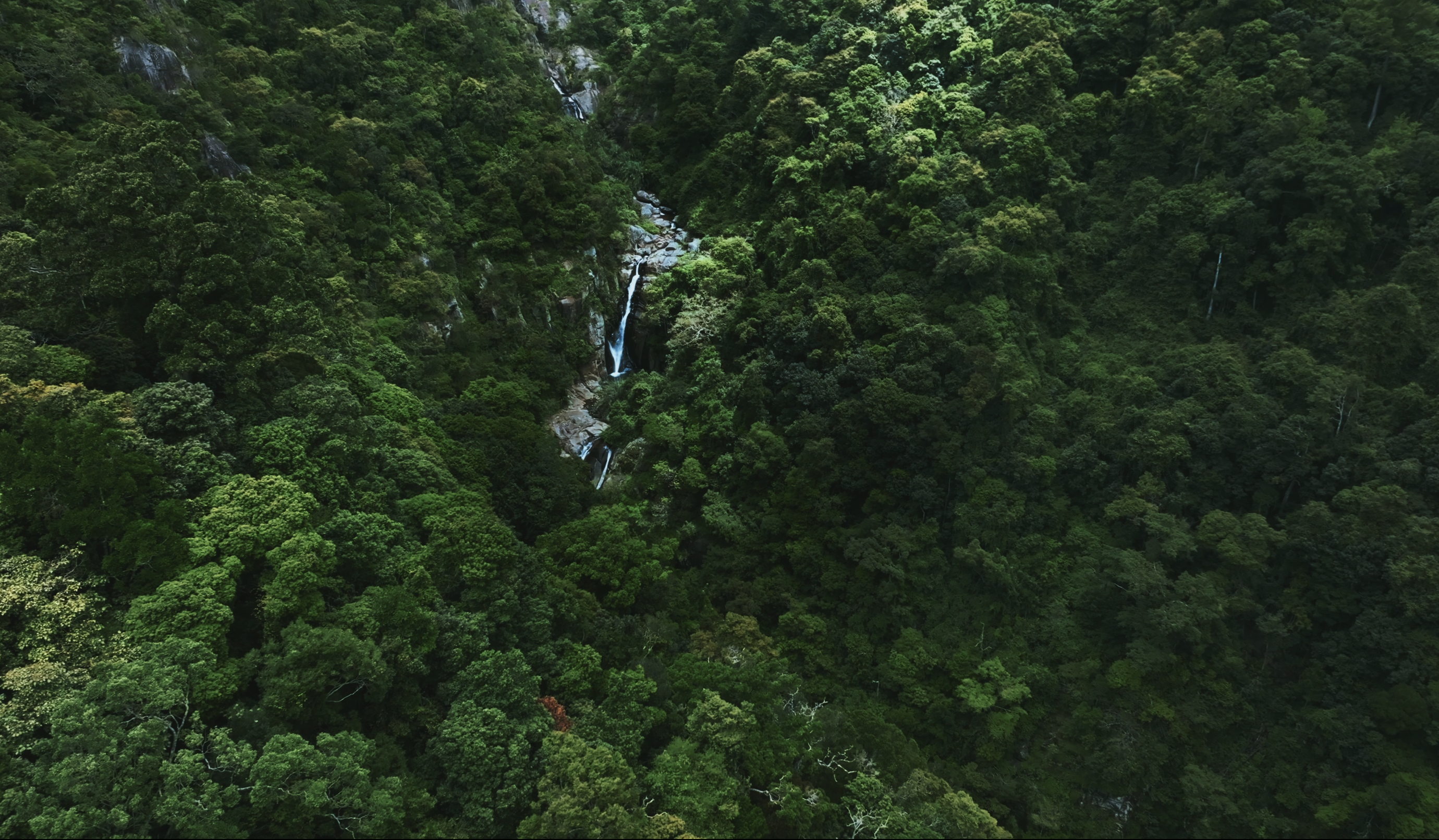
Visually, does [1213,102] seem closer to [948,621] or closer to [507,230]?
[948,621]

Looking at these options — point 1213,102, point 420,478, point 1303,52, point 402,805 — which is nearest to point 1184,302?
point 1213,102

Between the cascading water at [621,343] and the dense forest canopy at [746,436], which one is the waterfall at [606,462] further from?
the cascading water at [621,343]

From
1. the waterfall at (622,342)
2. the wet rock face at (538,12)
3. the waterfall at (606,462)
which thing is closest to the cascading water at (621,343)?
the waterfall at (622,342)

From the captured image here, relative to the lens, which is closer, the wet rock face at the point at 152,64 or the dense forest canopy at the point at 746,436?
the dense forest canopy at the point at 746,436

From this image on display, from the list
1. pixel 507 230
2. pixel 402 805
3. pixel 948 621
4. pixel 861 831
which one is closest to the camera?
pixel 402 805

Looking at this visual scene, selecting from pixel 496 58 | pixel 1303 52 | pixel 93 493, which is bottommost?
pixel 93 493
